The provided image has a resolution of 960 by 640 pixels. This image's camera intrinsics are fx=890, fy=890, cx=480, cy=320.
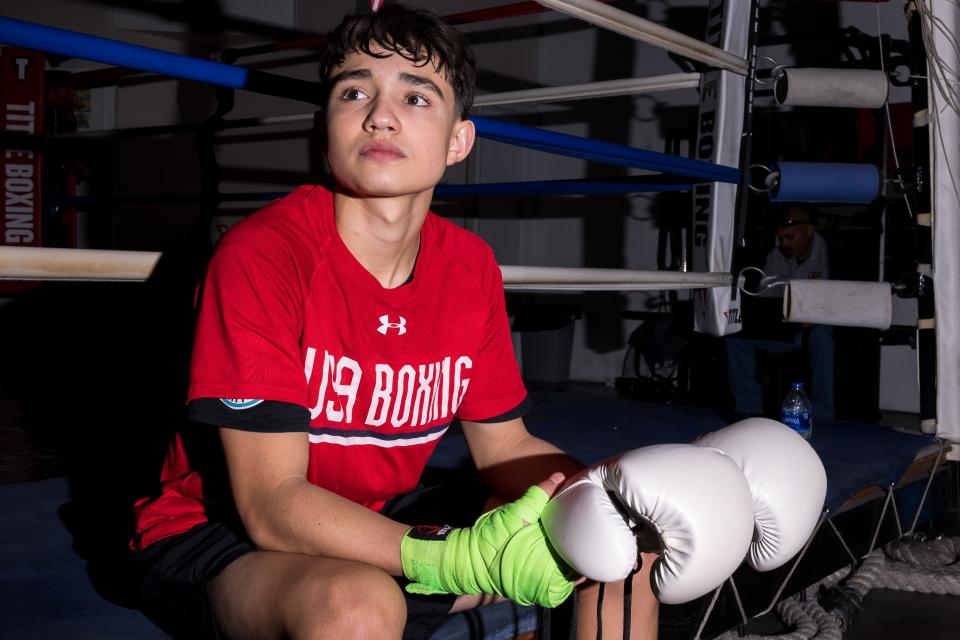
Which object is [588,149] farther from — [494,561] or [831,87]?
[494,561]

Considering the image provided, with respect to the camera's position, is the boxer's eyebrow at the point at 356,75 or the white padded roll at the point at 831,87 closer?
the boxer's eyebrow at the point at 356,75

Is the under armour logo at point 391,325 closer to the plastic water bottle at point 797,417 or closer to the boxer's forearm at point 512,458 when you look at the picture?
the boxer's forearm at point 512,458

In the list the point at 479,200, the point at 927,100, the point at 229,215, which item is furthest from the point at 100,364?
the point at 927,100

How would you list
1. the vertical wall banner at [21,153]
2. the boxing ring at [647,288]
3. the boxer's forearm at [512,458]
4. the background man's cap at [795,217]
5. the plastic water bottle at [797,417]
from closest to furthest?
the boxing ring at [647,288] < the boxer's forearm at [512,458] < the plastic water bottle at [797,417] < the vertical wall banner at [21,153] < the background man's cap at [795,217]

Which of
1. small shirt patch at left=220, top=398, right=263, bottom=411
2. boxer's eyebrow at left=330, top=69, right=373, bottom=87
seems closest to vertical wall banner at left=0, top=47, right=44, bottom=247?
boxer's eyebrow at left=330, top=69, right=373, bottom=87

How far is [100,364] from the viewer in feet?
13.7

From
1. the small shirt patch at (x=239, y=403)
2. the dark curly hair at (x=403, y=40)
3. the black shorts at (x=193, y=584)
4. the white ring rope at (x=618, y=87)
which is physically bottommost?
the black shorts at (x=193, y=584)

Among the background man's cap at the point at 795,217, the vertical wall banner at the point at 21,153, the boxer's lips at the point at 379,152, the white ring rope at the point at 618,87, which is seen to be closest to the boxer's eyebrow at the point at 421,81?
the boxer's lips at the point at 379,152

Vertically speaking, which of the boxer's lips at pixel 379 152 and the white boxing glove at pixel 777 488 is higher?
the boxer's lips at pixel 379 152

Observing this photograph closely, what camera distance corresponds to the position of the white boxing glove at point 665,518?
877mm

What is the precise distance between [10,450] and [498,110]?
4.82 m

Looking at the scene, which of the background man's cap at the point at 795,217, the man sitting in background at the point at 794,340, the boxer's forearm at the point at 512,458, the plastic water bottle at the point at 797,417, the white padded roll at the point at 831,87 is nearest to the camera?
the boxer's forearm at the point at 512,458

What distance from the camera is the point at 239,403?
0.95m

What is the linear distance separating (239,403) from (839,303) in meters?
1.70
